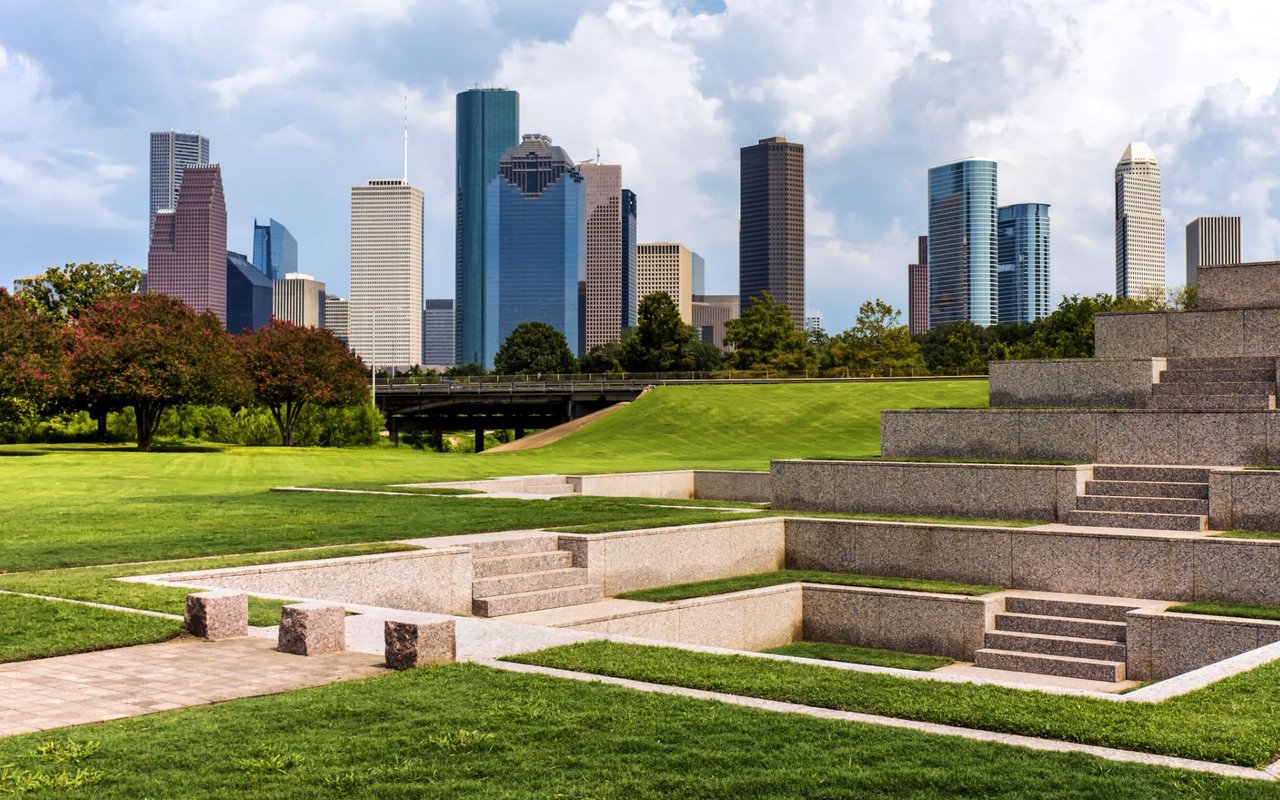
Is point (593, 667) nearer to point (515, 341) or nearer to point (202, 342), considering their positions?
point (202, 342)

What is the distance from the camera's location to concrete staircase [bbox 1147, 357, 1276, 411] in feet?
77.8

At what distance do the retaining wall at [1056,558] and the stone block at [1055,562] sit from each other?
16 millimetres

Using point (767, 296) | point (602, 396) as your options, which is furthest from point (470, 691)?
point (767, 296)

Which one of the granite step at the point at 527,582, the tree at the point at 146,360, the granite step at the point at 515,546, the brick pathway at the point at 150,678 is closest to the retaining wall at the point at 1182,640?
the granite step at the point at 527,582

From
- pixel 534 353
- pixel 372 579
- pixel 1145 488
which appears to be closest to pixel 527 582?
pixel 372 579

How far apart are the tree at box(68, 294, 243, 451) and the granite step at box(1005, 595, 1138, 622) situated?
48296 millimetres

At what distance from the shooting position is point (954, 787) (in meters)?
6.86

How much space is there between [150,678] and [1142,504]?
664 inches

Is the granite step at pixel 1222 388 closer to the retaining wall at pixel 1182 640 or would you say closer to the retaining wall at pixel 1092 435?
the retaining wall at pixel 1092 435

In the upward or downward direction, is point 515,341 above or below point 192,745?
above

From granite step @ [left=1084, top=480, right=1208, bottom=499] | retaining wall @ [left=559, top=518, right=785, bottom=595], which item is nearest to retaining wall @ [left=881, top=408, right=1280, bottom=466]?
granite step @ [left=1084, top=480, right=1208, bottom=499]

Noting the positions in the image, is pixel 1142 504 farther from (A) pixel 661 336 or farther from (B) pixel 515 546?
(A) pixel 661 336

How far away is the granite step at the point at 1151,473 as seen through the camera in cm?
2119

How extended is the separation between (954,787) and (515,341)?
17109 cm
